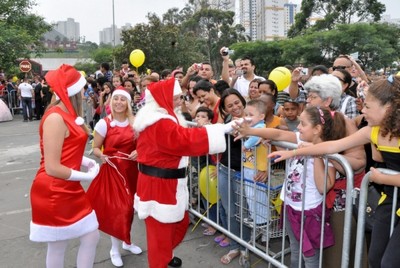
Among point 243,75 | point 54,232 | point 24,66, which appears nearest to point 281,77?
point 243,75

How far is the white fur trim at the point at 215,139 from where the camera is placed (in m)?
2.98

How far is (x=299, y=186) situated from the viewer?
2920 millimetres

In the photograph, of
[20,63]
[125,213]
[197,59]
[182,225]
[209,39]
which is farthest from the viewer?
Result: [209,39]

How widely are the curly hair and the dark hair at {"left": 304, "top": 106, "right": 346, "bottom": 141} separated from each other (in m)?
0.49

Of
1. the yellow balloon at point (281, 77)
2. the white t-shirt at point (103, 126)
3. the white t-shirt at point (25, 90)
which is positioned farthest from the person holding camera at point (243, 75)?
the white t-shirt at point (25, 90)

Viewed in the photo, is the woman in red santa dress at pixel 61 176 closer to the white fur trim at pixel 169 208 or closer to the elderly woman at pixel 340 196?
the white fur trim at pixel 169 208

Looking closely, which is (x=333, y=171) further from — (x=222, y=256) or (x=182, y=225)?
(x=222, y=256)

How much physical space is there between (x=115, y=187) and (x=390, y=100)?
2549mm

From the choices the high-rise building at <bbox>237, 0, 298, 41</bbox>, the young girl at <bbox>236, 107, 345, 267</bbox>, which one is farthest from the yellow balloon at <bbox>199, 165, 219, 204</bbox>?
the high-rise building at <bbox>237, 0, 298, 41</bbox>

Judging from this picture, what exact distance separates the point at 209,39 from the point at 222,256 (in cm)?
5016

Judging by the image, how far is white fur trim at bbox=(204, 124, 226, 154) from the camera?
9.78ft

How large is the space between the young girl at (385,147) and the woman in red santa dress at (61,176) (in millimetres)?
1986

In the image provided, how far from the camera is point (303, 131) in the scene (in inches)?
111

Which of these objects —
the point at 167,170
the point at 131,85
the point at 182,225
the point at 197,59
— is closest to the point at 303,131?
the point at 167,170
